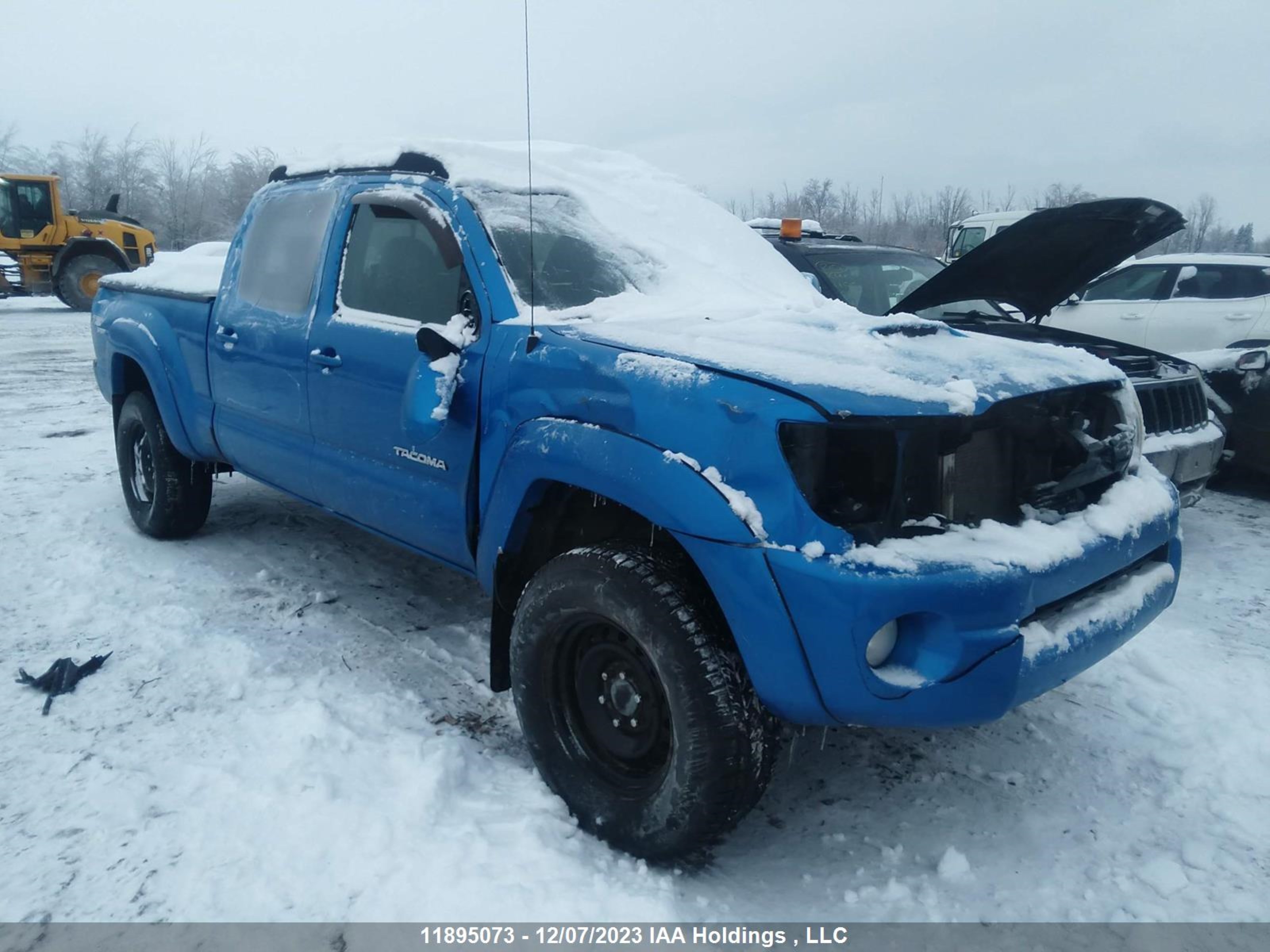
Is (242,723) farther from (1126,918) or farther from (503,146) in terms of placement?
(1126,918)

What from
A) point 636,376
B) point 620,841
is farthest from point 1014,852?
point 636,376

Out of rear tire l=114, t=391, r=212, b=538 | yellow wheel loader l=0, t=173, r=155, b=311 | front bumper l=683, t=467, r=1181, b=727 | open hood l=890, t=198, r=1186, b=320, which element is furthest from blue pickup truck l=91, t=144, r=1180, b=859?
yellow wheel loader l=0, t=173, r=155, b=311

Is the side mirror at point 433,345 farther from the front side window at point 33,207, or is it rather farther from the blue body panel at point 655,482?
the front side window at point 33,207

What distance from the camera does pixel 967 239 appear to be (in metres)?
15.7

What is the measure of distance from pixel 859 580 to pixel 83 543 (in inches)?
169

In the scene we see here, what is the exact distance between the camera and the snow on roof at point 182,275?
14.6ft

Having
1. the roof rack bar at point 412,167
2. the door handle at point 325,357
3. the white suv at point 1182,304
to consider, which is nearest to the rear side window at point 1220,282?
the white suv at point 1182,304

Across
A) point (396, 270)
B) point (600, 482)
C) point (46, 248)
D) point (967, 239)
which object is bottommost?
point (600, 482)

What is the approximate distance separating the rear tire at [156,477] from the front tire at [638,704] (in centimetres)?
292

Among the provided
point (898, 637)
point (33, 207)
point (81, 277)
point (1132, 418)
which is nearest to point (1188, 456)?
point (1132, 418)

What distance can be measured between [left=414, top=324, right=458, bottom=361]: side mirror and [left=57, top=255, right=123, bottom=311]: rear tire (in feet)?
62.1

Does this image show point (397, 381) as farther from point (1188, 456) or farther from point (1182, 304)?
point (1182, 304)

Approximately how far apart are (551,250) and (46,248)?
1998cm

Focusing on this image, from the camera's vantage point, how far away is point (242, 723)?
2992 millimetres
